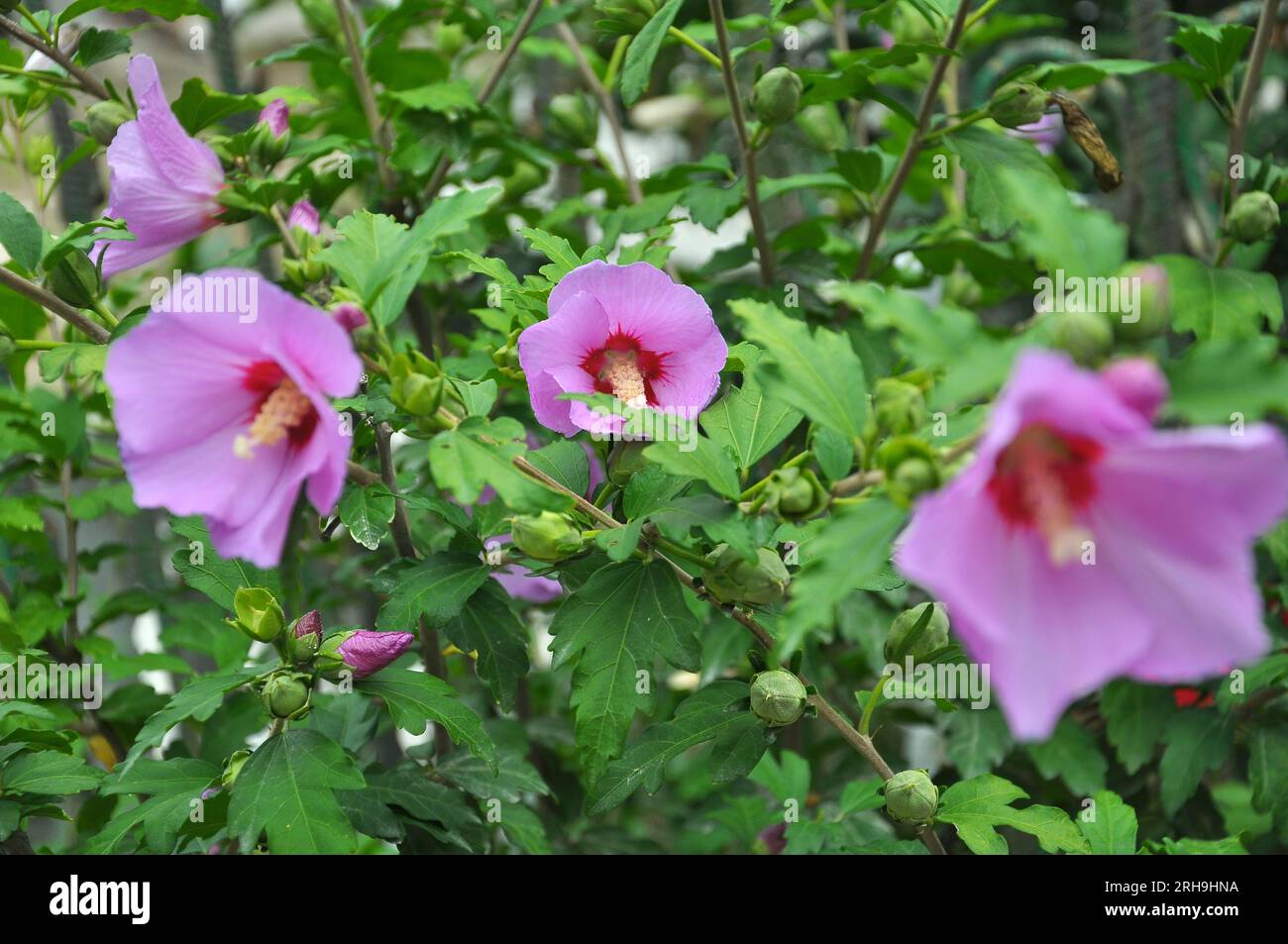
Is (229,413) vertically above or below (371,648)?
above

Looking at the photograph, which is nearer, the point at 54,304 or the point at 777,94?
the point at 54,304

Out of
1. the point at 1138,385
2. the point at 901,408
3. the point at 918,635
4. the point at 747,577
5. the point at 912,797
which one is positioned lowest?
the point at 912,797

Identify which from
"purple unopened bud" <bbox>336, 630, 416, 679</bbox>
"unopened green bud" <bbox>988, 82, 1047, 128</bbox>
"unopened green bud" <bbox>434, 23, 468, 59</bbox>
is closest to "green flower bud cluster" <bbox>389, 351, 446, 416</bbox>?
"purple unopened bud" <bbox>336, 630, 416, 679</bbox>

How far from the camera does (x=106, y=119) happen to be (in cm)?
127

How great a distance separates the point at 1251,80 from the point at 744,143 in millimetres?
597

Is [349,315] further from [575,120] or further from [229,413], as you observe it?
[575,120]

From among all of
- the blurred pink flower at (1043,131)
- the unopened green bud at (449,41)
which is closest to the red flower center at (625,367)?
the blurred pink flower at (1043,131)

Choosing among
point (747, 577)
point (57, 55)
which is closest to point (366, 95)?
point (57, 55)

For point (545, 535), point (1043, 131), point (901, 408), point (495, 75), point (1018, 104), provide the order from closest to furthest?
point (901, 408) < point (545, 535) < point (1018, 104) < point (495, 75) < point (1043, 131)

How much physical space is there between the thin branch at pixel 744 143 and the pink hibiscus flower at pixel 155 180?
1.79 ft

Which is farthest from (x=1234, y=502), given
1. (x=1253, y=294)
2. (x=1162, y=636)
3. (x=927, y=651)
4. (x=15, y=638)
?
(x=15, y=638)

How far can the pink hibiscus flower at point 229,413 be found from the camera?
75 centimetres

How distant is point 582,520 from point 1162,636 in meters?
0.51
